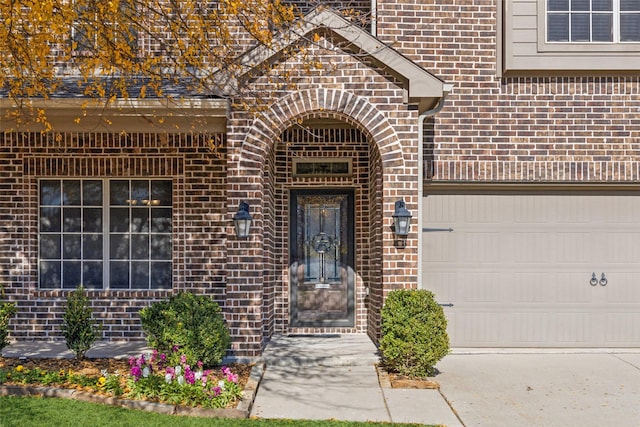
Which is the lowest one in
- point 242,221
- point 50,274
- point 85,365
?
point 85,365

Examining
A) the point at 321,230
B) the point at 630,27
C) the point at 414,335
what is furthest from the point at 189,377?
the point at 630,27

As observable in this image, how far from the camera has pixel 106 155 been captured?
9.28 metres

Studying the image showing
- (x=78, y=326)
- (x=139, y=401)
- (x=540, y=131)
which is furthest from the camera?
(x=540, y=131)

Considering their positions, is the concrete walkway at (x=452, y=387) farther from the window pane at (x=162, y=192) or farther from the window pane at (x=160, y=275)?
the window pane at (x=162, y=192)

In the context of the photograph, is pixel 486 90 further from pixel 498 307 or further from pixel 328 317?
pixel 328 317

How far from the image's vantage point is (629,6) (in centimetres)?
912

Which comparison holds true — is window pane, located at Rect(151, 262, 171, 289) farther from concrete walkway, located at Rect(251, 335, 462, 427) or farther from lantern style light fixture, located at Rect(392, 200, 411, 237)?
lantern style light fixture, located at Rect(392, 200, 411, 237)

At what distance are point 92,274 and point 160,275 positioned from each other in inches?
41.5

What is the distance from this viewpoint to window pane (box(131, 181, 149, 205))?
9430 millimetres

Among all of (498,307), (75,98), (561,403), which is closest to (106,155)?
(75,98)

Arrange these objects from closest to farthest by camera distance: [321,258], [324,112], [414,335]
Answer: [414,335] → [324,112] → [321,258]

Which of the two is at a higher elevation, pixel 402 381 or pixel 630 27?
pixel 630 27

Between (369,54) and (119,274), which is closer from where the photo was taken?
(369,54)

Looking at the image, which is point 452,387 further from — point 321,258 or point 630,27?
point 630,27
